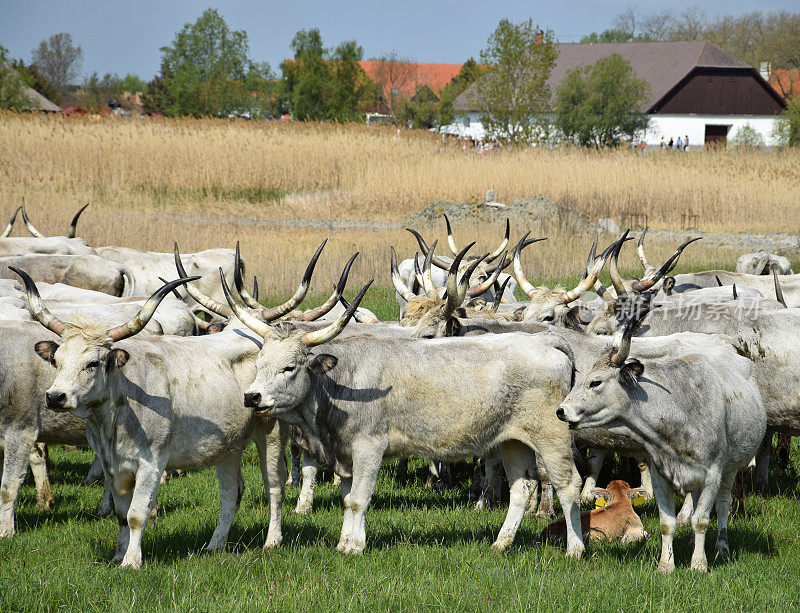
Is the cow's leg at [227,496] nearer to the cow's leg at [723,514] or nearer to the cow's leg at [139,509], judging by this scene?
the cow's leg at [139,509]

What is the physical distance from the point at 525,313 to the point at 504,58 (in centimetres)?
3520

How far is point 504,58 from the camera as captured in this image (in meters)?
43.5

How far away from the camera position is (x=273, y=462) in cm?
746

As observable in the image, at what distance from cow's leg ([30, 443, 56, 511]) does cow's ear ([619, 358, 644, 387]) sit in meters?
5.66

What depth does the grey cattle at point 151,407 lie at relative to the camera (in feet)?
21.0

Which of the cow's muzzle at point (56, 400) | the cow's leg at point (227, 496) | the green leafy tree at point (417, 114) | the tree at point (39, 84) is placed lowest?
the cow's leg at point (227, 496)

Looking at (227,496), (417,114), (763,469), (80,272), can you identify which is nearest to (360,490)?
(227,496)

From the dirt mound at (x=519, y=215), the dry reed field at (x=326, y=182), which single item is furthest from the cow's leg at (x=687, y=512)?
the dirt mound at (x=519, y=215)

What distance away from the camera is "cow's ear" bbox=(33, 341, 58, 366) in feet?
21.5

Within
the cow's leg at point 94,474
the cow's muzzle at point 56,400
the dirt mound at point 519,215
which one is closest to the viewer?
the cow's muzzle at point 56,400

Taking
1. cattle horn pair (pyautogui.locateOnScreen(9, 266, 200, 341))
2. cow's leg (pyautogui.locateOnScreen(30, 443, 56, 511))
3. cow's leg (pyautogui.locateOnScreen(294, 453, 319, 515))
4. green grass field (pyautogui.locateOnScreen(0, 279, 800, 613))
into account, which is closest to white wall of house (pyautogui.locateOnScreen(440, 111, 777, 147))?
cow's leg (pyautogui.locateOnScreen(294, 453, 319, 515))

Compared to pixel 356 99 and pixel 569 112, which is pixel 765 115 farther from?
pixel 356 99

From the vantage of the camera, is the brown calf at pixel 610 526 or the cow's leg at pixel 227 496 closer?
the cow's leg at pixel 227 496

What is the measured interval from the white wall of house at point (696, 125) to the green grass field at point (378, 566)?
184 feet
